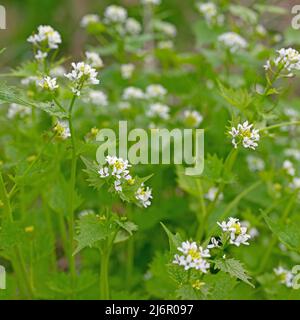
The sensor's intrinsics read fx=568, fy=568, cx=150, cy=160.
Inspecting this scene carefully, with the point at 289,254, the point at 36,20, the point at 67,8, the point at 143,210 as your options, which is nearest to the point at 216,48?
the point at 143,210

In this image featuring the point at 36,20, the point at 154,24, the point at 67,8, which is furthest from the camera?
the point at 67,8

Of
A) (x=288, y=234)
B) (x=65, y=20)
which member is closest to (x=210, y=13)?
(x=288, y=234)

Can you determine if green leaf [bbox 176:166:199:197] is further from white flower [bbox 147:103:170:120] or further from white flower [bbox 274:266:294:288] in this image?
white flower [bbox 147:103:170:120]

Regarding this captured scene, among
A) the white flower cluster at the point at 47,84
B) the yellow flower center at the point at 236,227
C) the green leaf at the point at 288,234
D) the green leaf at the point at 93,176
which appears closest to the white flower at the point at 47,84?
the white flower cluster at the point at 47,84

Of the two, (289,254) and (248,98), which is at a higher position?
(248,98)
